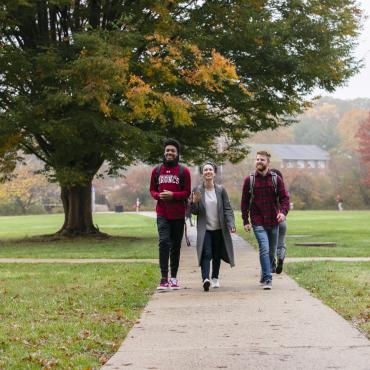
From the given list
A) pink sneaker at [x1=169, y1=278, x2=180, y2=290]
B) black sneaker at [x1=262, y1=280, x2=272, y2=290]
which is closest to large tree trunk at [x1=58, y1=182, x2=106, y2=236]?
pink sneaker at [x1=169, y1=278, x2=180, y2=290]

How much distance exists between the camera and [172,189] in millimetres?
10422

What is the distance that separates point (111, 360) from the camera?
6.02 m

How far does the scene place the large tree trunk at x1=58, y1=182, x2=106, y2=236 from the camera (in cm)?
2688

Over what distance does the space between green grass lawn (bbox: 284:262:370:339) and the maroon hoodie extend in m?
2.16

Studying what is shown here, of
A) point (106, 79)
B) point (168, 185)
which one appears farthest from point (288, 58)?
point (168, 185)

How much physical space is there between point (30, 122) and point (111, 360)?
15.6m

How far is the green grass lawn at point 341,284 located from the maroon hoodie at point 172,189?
2.16 meters

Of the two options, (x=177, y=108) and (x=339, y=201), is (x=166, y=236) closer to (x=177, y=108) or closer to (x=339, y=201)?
(x=177, y=108)

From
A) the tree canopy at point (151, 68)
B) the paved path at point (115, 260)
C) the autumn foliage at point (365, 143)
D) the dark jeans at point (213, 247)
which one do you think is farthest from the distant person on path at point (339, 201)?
the dark jeans at point (213, 247)

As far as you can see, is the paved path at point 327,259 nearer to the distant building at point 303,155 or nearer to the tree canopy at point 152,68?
the tree canopy at point 152,68

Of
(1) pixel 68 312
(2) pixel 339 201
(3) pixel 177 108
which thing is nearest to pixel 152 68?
(3) pixel 177 108

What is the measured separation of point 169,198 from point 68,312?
91.7 inches

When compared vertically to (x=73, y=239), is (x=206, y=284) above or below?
above

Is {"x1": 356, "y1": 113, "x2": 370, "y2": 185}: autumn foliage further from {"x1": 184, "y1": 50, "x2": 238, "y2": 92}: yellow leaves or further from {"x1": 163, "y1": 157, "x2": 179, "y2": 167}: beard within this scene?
{"x1": 163, "y1": 157, "x2": 179, "y2": 167}: beard
